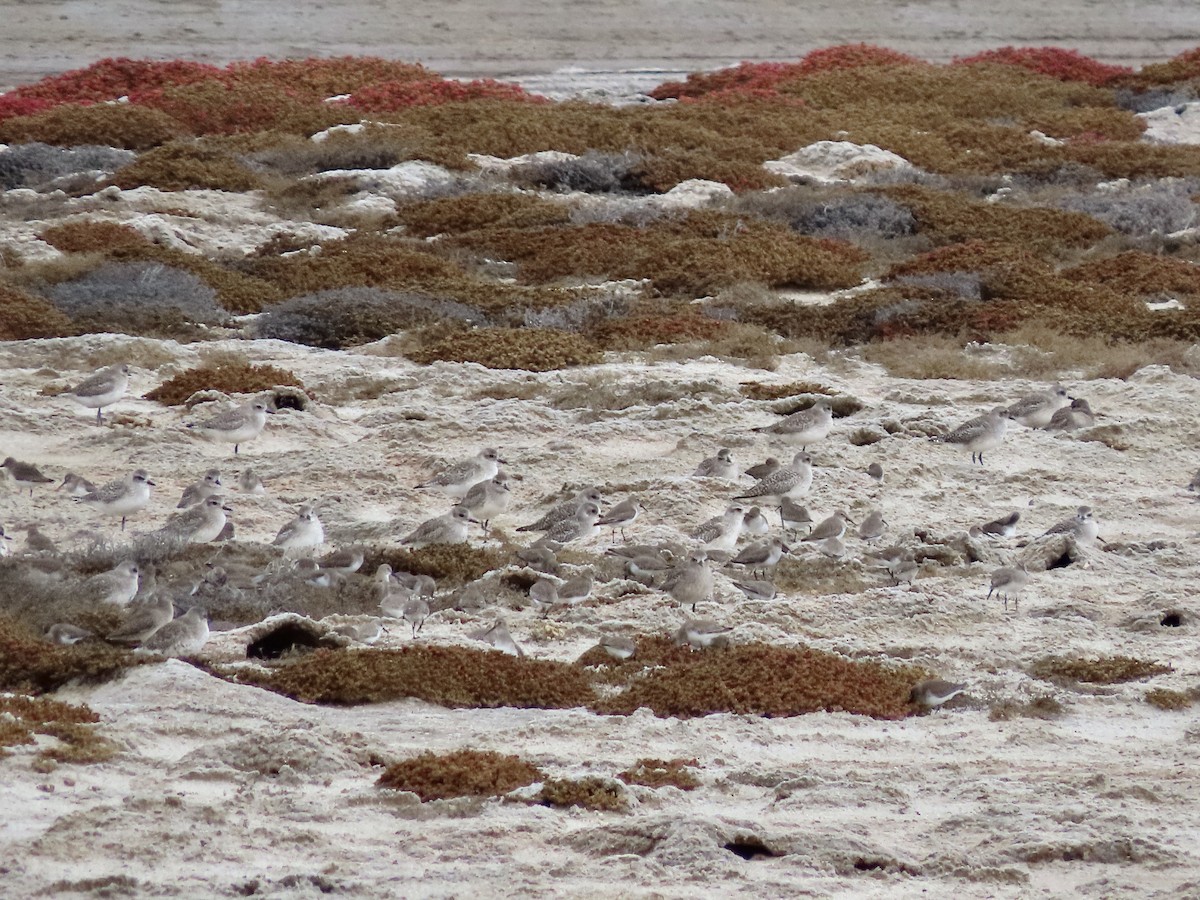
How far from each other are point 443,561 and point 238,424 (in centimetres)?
371

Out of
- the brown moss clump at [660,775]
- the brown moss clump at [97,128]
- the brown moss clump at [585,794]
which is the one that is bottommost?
the brown moss clump at [660,775]

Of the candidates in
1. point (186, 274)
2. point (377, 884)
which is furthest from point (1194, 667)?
point (186, 274)

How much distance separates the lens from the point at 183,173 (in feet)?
99.5

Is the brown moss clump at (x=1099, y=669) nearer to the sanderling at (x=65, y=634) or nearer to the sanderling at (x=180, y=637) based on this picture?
the sanderling at (x=180, y=637)

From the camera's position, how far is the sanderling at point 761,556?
14797mm

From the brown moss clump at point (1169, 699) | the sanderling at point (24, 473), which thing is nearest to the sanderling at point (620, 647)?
the brown moss clump at point (1169, 699)

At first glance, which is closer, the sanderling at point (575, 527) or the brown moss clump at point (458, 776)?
the brown moss clump at point (458, 776)

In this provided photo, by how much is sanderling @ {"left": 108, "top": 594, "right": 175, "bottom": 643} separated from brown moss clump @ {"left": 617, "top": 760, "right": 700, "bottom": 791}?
3.98 meters

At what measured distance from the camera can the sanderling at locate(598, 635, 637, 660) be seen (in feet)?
41.6

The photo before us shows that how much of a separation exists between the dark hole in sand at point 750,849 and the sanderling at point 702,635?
388 centimetres

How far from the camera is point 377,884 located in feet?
27.6

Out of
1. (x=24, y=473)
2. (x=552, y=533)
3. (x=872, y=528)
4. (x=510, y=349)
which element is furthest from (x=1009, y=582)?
(x=24, y=473)

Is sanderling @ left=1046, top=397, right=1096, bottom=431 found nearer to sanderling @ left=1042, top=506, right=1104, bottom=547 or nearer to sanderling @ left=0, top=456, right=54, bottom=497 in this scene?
sanderling @ left=1042, top=506, right=1104, bottom=547

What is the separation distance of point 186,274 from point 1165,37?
1601 inches
